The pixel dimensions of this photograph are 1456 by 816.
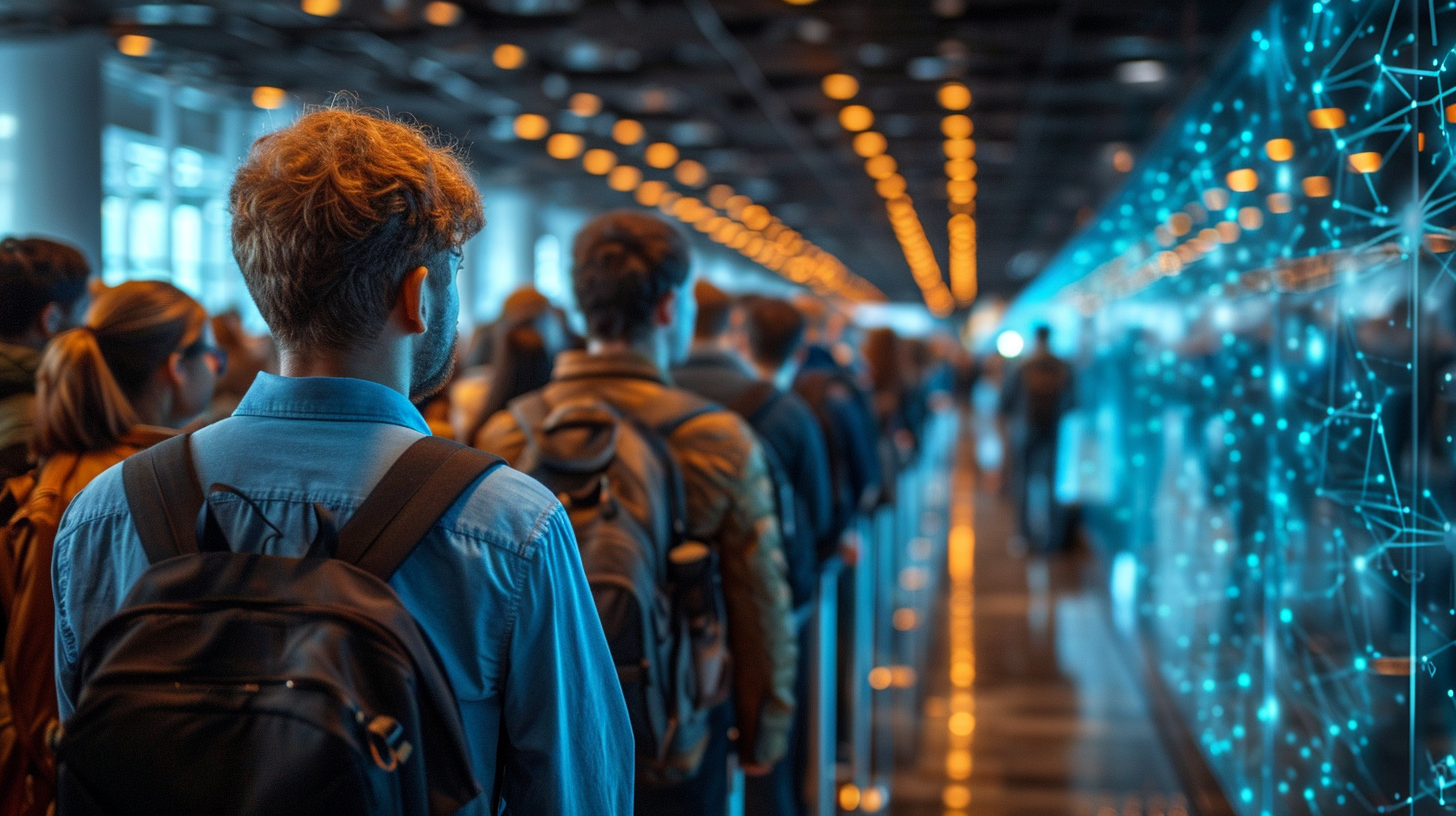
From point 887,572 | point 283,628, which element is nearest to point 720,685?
point 283,628

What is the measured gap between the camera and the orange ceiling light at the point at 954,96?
11.8 m

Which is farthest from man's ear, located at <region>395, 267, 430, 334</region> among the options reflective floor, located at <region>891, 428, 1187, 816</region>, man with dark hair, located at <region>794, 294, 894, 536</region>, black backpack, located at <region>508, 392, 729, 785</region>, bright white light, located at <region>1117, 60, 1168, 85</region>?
bright white light, located at <region>1117, 60, 1168, 85</region>

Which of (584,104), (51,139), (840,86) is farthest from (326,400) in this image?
(584,104)

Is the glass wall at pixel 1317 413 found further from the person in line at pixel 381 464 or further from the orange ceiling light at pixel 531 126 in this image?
the orange ceiling light at pixel 531 126

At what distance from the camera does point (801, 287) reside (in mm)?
46406

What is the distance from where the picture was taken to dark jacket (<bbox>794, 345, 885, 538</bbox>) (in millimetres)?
4930

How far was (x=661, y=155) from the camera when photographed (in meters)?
16.5

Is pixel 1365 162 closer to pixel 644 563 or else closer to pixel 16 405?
pixel 644 563

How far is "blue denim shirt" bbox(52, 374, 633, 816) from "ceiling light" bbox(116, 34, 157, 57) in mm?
9832

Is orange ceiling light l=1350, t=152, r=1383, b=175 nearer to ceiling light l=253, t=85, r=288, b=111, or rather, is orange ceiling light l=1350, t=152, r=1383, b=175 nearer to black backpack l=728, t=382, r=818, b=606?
black backpack l=728, t=382, r=818, b=606

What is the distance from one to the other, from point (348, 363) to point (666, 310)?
133 cm

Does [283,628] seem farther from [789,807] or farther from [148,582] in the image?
[789,807]

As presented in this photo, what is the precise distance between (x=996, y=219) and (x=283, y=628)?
2400cm

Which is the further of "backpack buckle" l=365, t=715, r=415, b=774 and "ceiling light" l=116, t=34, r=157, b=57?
"ceiling light" l=116, t=34, r=157, b=57
